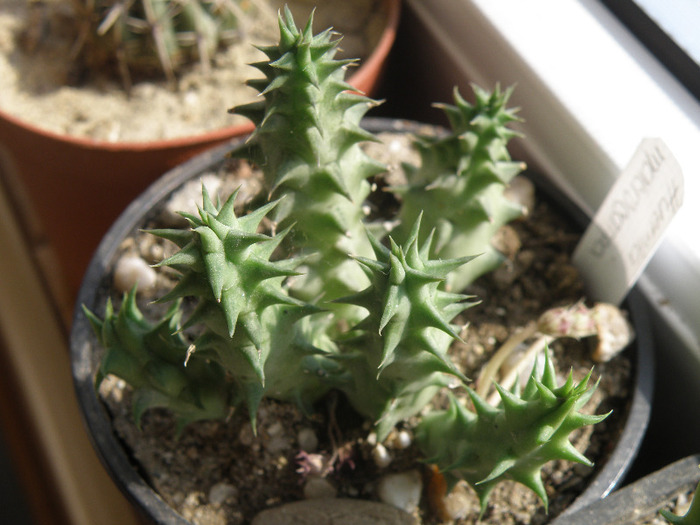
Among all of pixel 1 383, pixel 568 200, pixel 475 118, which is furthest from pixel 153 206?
pixel 1 383

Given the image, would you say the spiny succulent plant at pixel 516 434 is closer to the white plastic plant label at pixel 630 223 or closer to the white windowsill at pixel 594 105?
the white plastic plant label at pixel 630 223

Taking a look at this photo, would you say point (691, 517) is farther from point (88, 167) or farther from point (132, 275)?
point (88, 167)

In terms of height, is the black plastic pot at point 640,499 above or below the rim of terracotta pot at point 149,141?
below

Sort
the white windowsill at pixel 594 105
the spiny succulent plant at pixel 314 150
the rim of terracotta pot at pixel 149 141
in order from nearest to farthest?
the spiny succulent plant at pixel 314 150 → the white windowsill at pixel 594 105 → the rim of terracotta pot at pixel 149 141

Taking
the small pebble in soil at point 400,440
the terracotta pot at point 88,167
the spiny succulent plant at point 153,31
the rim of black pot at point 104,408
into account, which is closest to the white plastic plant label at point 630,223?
the rim of black pot at point 104,408

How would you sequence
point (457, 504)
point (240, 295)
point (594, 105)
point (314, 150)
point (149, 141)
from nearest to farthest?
point (240, 295)
point (314, 150)
point (457, 504)
point (594, 105)
point (149, 141)

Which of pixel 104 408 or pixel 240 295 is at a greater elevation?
pixel 240 295

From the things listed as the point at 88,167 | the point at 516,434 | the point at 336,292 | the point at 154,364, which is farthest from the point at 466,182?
the point at 88,167
